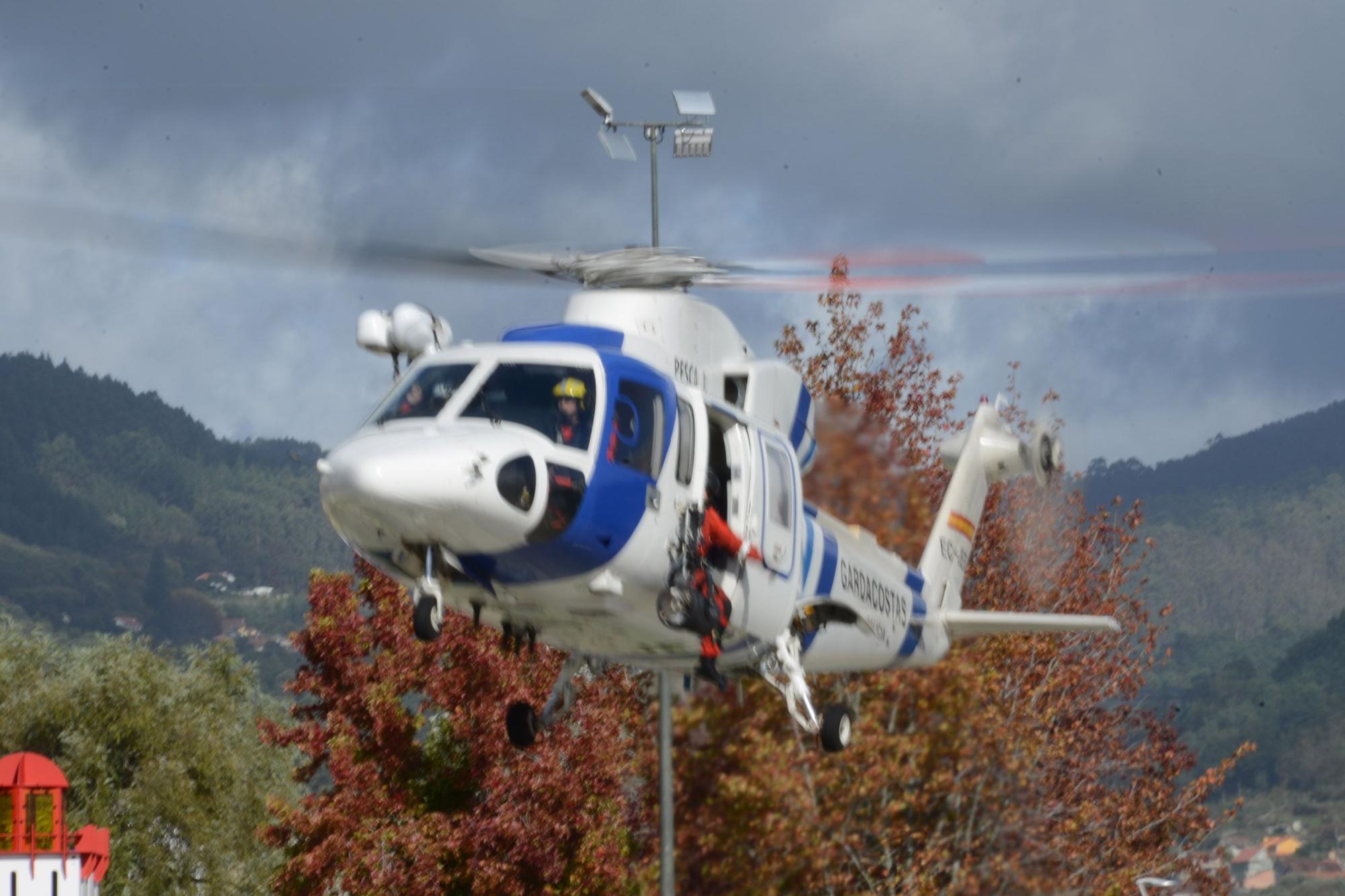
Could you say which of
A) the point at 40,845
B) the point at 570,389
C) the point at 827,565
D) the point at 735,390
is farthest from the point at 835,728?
the point at 40,845

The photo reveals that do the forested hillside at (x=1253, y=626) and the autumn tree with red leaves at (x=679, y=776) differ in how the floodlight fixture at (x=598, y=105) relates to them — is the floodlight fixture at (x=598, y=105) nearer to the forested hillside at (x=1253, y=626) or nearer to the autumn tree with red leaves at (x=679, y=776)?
the autumn tree with red leaves at (x=679, y=776)

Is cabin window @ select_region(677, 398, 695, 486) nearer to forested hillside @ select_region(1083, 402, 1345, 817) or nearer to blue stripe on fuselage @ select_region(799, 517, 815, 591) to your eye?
blue stripe on fuselage @ select_region(799, 517, 815, 591)

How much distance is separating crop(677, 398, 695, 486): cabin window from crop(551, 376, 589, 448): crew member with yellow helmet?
106cm

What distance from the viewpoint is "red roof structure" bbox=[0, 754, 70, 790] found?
22.9m

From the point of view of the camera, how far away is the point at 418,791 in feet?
69.4

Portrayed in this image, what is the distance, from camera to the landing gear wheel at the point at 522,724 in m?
15.8

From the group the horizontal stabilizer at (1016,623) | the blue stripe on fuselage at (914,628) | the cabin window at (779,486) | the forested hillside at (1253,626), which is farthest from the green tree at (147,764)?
the forested hillside at (1253,626)

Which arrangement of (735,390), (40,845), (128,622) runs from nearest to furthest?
(735,390) < (40,845) < (128,622)

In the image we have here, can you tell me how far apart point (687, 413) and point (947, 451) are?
24.2 ft

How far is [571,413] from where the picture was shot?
12.4 meters

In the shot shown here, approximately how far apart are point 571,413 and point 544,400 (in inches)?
8.4

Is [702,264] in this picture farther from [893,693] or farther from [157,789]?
[157,789]

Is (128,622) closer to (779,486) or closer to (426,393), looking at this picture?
(779,486)

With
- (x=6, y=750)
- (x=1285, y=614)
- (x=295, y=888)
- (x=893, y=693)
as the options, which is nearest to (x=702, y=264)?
(x=893, y=693)
